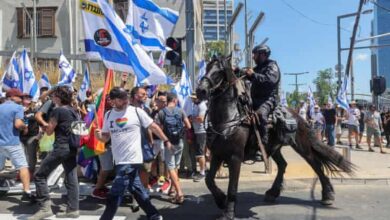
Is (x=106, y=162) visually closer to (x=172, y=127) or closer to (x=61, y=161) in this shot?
(x=61, y=161)

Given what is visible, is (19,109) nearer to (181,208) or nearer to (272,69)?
(181,208)

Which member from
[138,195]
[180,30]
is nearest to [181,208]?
[138,195]

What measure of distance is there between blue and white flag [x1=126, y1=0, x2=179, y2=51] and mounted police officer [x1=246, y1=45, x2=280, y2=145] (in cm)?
284

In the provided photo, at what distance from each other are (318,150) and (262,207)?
57.1 inches

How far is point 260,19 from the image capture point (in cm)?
1952

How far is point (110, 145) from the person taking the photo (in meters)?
7.74

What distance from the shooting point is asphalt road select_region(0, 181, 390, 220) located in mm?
7219

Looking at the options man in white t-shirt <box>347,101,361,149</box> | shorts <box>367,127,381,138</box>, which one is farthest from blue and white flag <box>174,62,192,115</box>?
shorts <box>367,127,381,138</box>

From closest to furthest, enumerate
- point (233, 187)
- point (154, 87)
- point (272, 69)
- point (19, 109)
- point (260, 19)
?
point (233, 187) < point (272, 69) < point (19, 109) < point (154, 87) < point (260, 19)

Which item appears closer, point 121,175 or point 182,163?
point 121,175

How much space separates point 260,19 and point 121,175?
14.7 m

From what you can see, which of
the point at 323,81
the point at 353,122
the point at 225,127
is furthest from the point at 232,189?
the point at 323,81

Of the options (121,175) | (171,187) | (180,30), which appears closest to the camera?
(121,175)

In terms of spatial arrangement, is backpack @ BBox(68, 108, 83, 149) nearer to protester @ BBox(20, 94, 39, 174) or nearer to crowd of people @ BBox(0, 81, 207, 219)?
crowd of people @ BBox(0, 81, 207, 219)
